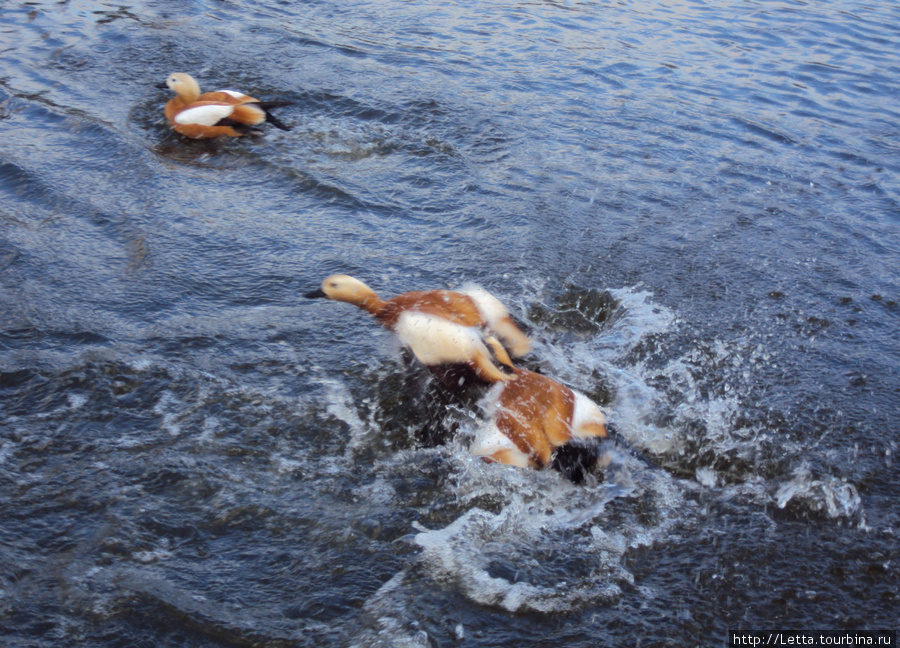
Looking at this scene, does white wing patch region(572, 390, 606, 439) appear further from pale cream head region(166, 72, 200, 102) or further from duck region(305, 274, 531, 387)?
pale cream head region(166, 72, 200, 102)

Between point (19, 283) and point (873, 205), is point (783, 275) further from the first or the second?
point (19, 283)

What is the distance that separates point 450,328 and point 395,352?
0.58 m

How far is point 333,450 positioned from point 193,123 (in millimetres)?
4024

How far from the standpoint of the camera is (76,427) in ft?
10.7

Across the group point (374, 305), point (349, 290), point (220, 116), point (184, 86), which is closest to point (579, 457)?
point (374, 305)

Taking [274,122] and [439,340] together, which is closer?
[439,340]

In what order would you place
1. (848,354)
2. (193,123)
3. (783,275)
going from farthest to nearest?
(193,123), (783,275), (848,354)

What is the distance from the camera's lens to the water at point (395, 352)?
266 cm

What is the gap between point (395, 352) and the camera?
391 centimetres

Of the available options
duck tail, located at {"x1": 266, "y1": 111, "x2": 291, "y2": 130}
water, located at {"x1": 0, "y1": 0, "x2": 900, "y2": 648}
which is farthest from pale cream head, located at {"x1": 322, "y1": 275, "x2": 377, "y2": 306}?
duck tail, located at {"x1": 266, "y1": 111, "x2": 291, "y2": 130}

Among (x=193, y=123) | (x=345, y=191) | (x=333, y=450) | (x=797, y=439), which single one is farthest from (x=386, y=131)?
(x=797, y=439)

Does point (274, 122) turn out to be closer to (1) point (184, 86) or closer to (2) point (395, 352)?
(1) point (184, 86)

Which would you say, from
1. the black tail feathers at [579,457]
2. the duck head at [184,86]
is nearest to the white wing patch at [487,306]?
the black tail feathers at [579,457]

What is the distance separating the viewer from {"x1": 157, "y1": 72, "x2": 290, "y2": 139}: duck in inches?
246
